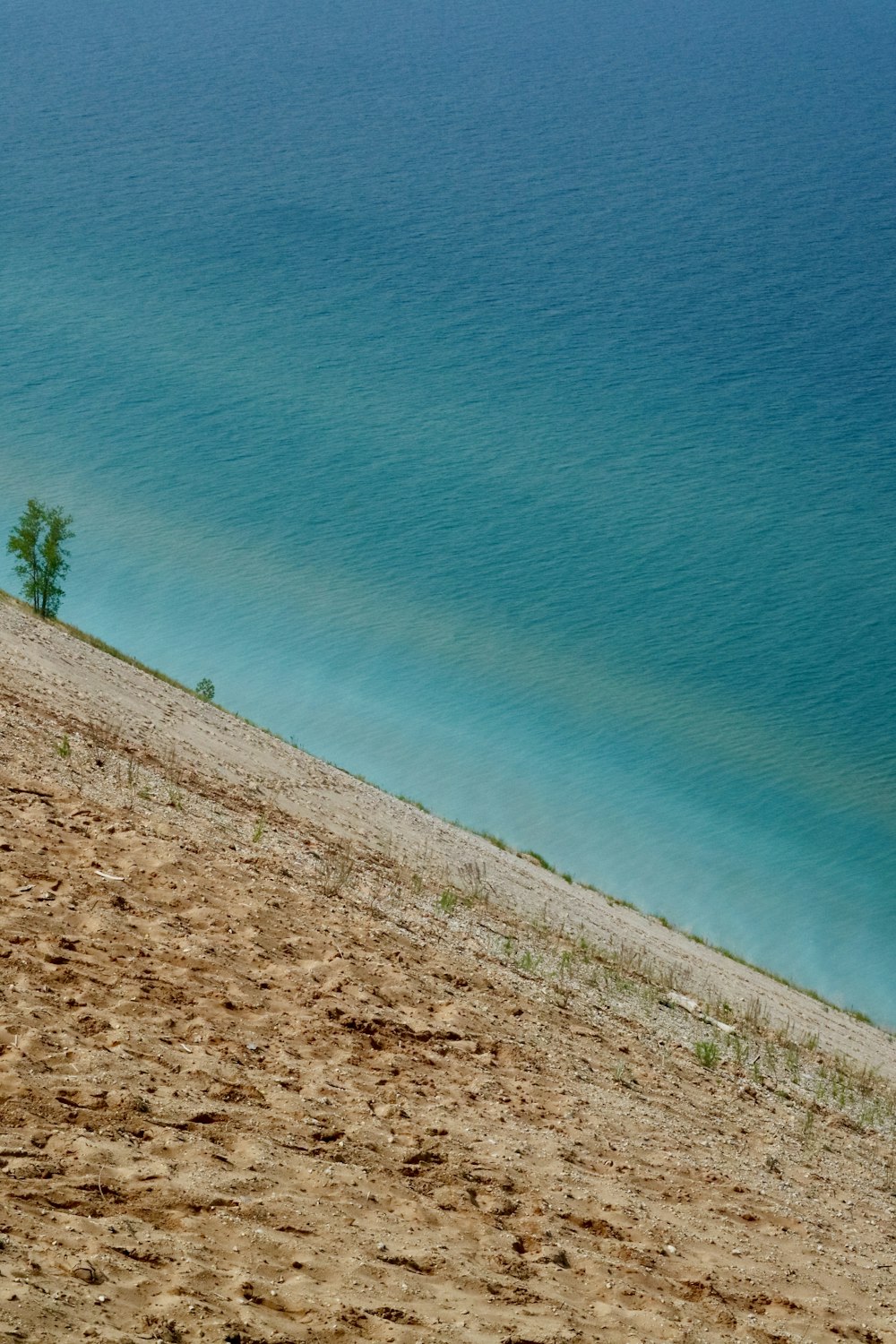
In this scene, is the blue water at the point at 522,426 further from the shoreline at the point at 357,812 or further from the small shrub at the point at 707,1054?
the small shrub at the point at 707,1054

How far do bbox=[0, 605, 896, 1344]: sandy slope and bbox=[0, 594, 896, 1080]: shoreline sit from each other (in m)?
1.75

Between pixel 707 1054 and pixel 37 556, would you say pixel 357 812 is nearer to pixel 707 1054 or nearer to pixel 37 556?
pixel 707 1054

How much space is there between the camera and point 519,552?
45469 millimetres

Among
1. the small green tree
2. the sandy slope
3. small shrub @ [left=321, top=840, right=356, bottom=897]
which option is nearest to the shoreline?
small shrub @ [left=321, top=840, right=356, bottom=897]

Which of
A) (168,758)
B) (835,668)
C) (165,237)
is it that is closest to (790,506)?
(835,668)

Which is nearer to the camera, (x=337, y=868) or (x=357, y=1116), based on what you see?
(x=357, y=1116)

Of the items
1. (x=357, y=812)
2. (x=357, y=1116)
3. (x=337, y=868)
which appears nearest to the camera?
(x=357, y=1116)

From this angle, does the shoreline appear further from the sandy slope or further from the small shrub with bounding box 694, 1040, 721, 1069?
the small shrub with bounding box 694, 1040, 721, 1069

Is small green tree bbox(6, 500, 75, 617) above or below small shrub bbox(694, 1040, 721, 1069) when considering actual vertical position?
above

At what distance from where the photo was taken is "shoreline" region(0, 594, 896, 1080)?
1922cm

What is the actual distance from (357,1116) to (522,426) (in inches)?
1784

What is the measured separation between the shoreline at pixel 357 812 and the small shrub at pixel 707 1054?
11.8 feet

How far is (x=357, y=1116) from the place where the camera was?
386 inches

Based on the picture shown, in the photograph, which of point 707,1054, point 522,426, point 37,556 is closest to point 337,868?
point 707,1054
